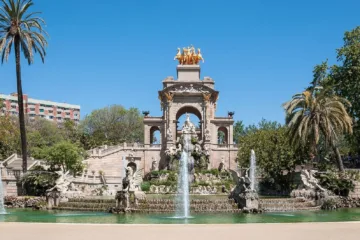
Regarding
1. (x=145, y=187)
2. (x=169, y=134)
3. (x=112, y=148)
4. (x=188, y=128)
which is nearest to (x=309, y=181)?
(x=145, y=187)

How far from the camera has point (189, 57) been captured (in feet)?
221

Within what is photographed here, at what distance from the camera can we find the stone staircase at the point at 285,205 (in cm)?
2659

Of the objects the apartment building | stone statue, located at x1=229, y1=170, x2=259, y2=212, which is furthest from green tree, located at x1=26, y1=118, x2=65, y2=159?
stone statue, located at x1=229, y1=170, x2=259, y2=212

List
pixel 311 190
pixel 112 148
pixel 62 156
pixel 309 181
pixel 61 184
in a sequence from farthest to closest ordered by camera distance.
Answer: pixel 112 148 < pixel 62 156 < pixel 309 181 < pixel 311 190 < pixel 61 184

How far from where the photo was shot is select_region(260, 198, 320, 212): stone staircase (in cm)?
2659

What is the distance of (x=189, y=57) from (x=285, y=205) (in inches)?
1682

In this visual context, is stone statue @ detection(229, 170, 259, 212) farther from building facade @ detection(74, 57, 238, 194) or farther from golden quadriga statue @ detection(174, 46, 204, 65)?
golden quadriga statue @ detection(174, 46, 204, 65)

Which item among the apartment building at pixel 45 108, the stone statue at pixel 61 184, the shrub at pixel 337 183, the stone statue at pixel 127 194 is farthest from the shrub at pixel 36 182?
the apartment building at pixel 45 108

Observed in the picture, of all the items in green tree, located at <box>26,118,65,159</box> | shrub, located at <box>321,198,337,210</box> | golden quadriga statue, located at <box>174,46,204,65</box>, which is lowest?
shrub, located at <box>321,198,337,210</box>

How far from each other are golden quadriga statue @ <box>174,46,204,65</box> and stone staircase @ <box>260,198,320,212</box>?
4050 cm

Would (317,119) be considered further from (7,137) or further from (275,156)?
(7,137)

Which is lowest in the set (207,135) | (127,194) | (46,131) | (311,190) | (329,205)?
(329,205)

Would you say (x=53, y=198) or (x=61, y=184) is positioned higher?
(x=61, y=184)

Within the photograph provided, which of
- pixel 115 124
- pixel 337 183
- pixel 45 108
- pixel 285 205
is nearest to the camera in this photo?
pixel 285 205
